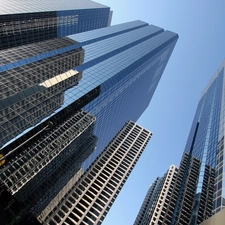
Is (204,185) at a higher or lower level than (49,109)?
lower

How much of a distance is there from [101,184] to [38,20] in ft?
241

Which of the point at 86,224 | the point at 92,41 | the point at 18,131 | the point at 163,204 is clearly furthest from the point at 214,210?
the point at 92,41

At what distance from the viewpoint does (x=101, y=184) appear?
330 feet


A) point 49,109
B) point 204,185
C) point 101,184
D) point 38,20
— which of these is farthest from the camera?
point 38,20

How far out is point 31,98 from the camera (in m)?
48.5

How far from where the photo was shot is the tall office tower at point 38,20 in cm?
8762

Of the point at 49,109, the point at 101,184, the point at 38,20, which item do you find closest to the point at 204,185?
the point at 49,109

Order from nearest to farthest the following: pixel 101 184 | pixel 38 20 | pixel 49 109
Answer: pixel 49 109, pixel 101 184, pixel 38 20

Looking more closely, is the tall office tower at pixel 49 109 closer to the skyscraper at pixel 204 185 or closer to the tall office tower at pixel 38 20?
the tall office tower at pixel 38 20

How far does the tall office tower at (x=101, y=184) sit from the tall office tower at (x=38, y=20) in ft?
197

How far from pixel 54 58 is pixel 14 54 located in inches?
489

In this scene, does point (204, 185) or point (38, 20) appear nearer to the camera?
point (204, 185)

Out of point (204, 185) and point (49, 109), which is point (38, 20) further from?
point (204, 185)

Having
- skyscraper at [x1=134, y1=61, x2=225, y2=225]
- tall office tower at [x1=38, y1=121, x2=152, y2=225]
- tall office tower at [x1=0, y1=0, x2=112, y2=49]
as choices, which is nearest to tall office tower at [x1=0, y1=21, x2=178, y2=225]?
tall office tower at [x1=38, y1=121, x2=152, y2=225]
